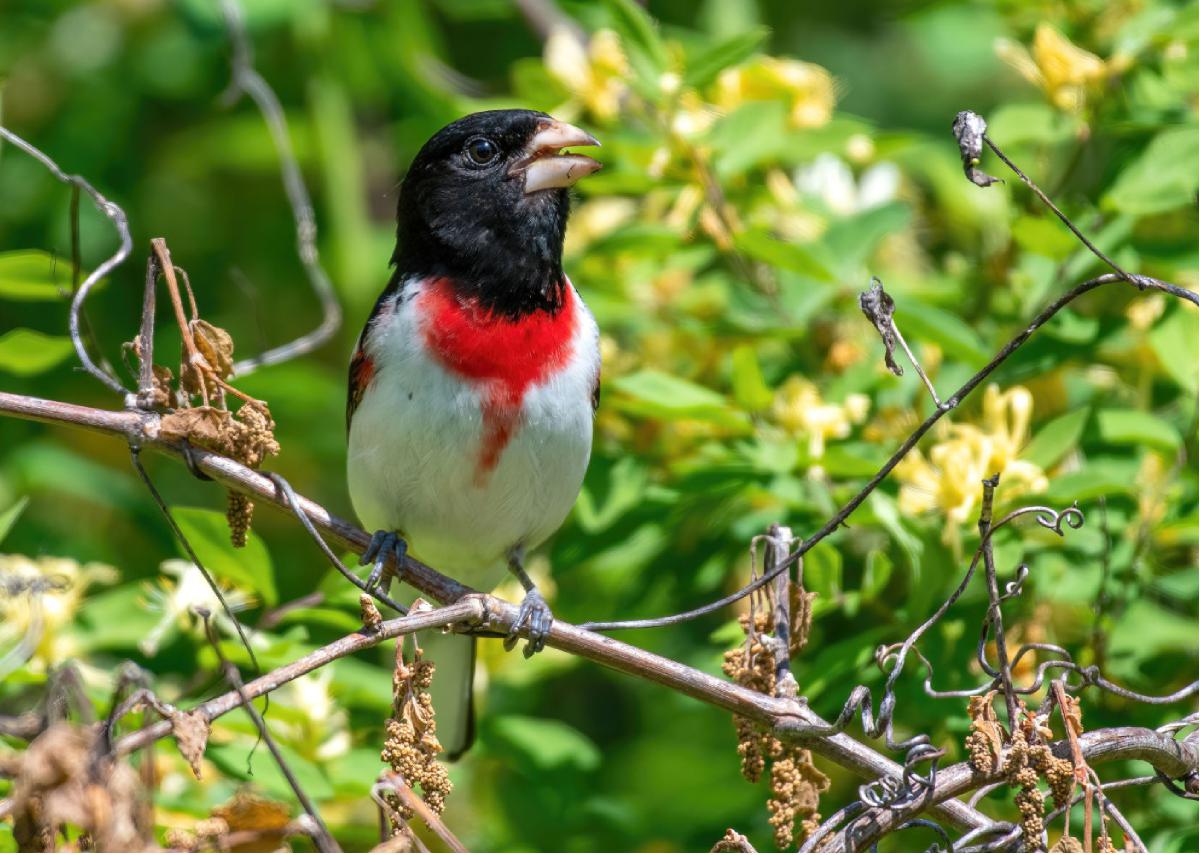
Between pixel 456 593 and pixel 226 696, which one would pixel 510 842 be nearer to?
pixel 456 593

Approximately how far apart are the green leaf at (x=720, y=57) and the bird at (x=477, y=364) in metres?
0.37

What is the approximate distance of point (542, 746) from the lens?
3.90 metres

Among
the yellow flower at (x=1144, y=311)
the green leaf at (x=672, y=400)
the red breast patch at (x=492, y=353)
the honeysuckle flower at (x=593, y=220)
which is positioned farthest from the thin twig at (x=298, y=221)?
the yellow flower at (x=1144, y=311)

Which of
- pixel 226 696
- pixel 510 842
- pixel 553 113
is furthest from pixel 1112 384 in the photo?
pixel 226 696

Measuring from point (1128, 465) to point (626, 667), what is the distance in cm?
169

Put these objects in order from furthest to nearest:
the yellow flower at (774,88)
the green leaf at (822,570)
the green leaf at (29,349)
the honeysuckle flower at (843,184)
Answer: the honeysuckle flower at (843,184), the yellow flower at (774,88), the green leaf at (29,349), the green leaf at (822,570)

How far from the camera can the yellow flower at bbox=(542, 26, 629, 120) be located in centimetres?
418

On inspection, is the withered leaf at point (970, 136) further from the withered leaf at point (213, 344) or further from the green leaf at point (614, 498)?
the green leaf at point (614, 498)

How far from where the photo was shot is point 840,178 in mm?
4637

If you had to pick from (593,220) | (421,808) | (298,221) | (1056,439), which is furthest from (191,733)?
(593,220)

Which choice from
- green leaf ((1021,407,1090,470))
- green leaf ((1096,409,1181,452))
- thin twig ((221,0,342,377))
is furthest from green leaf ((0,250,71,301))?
green leaf ((1096,409,1181,452))

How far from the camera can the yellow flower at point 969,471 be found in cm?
317

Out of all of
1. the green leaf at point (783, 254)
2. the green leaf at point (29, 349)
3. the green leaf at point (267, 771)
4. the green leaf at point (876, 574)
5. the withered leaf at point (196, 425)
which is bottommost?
the green leaf at point (267, 771)

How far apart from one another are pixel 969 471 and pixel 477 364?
1.18 m
